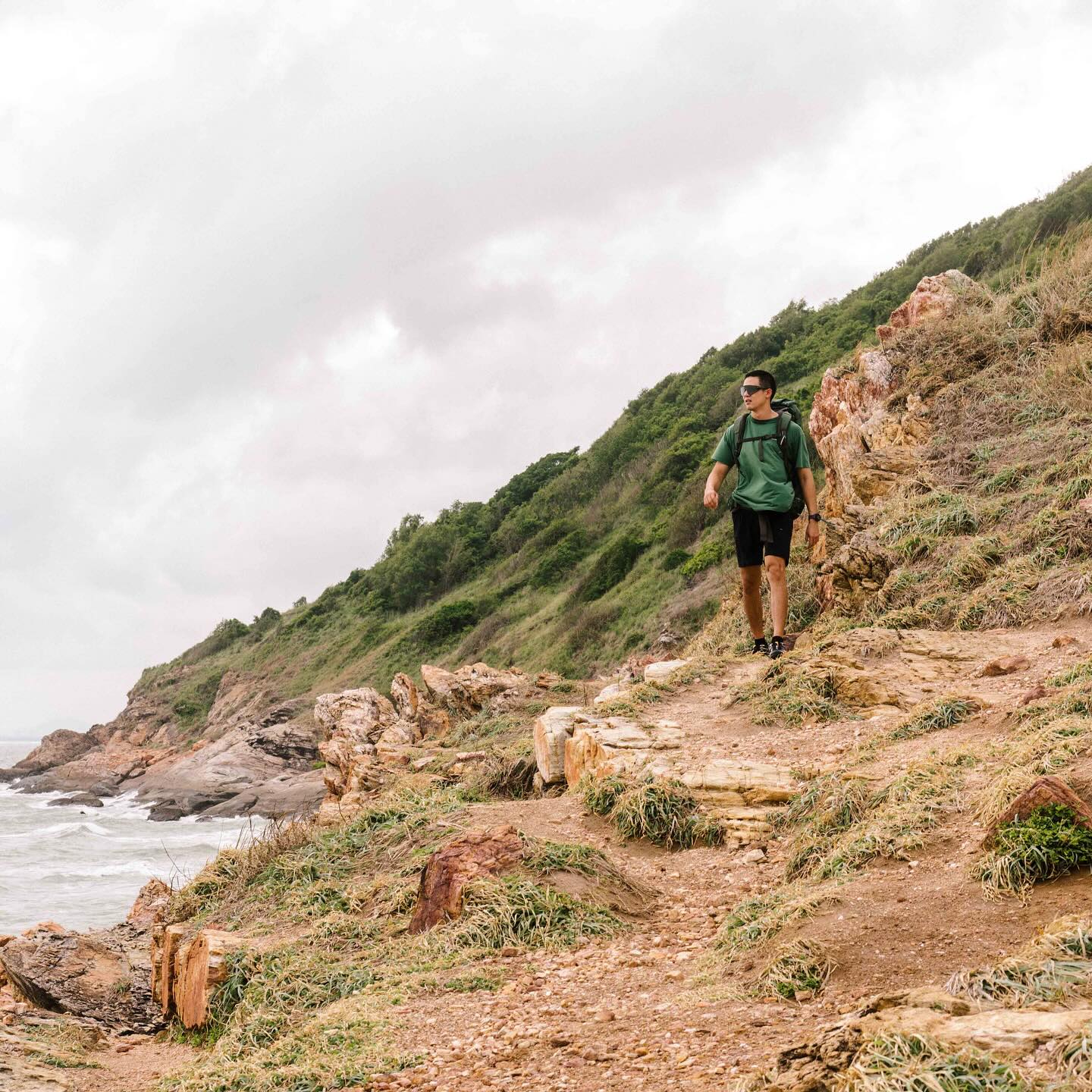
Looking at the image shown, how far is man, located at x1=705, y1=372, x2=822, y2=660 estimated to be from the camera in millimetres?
7102

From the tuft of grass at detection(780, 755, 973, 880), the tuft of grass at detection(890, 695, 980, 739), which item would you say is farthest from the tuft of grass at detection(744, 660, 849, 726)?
the tuft of grass at detection(780, 755, 973, 880)

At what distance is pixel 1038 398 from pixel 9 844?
23.1 m

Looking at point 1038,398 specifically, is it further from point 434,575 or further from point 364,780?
point 434,575

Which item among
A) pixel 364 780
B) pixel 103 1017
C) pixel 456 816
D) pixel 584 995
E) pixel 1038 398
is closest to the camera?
pixel 584 995

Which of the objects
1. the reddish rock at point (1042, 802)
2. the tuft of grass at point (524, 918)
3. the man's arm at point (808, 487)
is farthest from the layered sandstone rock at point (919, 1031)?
the man's arm at point (808, 487)

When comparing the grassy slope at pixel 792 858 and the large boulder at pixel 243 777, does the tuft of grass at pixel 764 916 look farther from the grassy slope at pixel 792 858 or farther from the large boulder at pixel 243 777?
the large boulder at pixel 243 777

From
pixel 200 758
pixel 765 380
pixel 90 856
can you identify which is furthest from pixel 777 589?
pixel 200 758

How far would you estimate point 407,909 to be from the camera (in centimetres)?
484

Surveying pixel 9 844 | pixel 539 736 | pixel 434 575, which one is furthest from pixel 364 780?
pixel 434 575

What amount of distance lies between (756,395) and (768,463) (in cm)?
54

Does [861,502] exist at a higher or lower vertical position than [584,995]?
higher

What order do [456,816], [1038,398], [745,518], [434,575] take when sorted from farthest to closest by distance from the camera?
[434,575] → [1038,398] → [745,518] → [456,816]

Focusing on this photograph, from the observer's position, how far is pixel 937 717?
5406 millimetres

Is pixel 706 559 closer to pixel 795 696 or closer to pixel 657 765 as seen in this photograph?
pixel 795 696
